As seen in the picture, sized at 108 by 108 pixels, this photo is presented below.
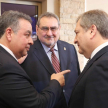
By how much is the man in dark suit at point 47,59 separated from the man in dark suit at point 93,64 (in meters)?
0.55

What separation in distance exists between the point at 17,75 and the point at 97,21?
0.67 metres

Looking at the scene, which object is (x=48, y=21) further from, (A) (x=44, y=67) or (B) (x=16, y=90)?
(B) (x=16, y=90)

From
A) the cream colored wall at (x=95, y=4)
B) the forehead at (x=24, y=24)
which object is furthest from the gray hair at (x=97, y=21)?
the cream colored wall at (x=95, y=4)

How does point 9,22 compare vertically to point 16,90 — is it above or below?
above

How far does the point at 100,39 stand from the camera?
1.19m

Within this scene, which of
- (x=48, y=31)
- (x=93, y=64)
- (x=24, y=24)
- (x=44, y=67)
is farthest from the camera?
(x=48, y=31)

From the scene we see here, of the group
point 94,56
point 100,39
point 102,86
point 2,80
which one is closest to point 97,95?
point 102,86

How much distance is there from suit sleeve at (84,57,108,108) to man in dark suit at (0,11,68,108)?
0.30m

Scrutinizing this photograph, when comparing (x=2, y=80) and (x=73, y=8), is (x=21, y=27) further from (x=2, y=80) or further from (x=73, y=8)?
(x=73, y=8)

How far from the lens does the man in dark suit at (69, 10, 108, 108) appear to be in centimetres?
97

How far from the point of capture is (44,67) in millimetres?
1771

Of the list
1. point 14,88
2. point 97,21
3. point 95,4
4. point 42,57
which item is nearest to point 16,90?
point 14,88

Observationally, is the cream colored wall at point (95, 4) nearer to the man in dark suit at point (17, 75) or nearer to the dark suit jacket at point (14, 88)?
the man in dark suit at point (17, 75)

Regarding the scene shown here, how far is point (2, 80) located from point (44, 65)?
0.81 meters
